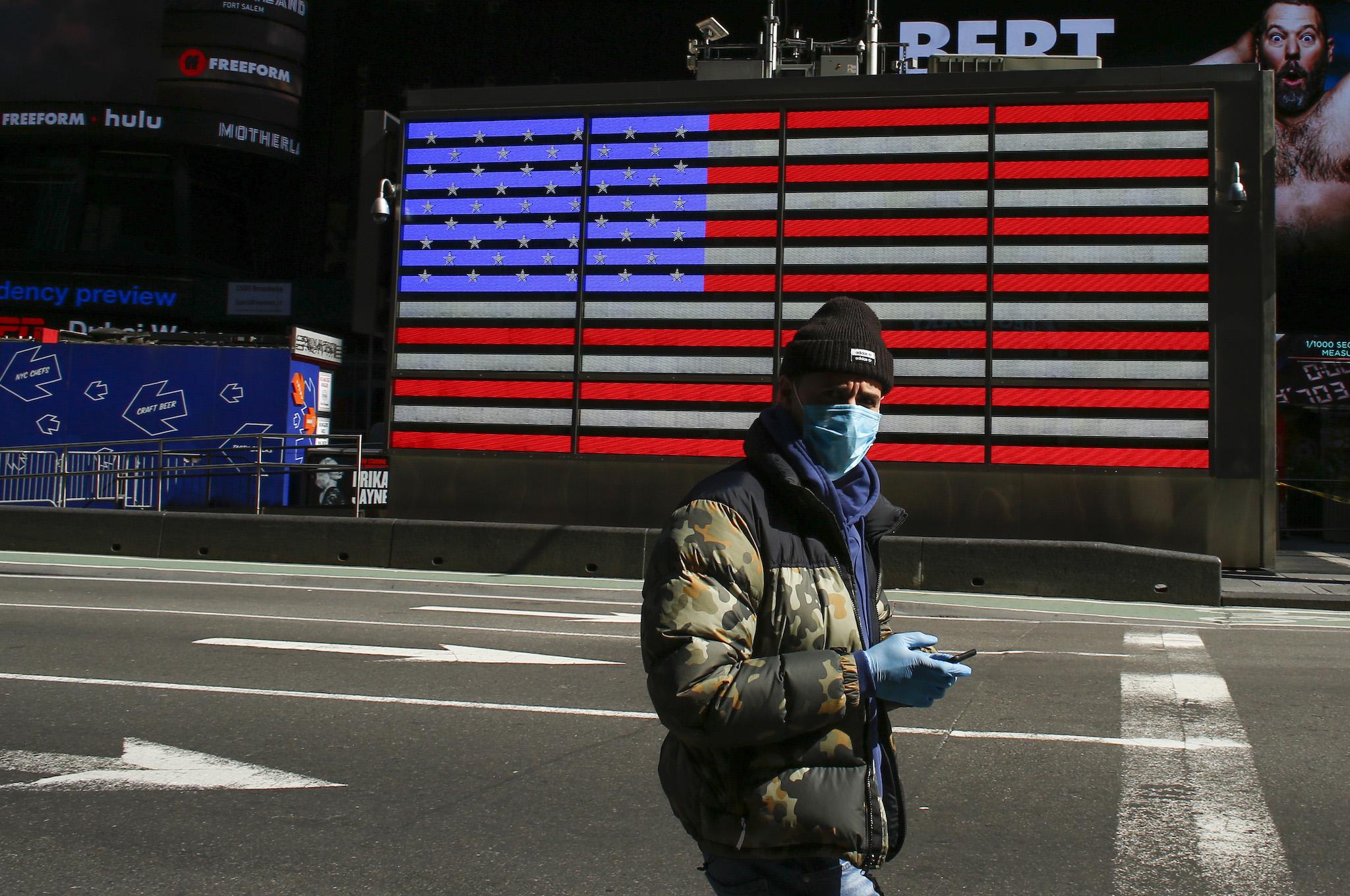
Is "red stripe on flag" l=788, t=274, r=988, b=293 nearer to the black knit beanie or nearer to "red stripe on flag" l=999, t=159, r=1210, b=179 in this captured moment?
"red stripe on flag" l=999, t=159, r=1210, b=179

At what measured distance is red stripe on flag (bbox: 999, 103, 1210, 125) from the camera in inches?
603

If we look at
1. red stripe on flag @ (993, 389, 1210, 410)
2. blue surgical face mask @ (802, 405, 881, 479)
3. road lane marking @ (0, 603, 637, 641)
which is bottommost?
road lane marking @ (0, 603, 637, 641)

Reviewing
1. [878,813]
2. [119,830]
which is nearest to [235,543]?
[119,830]

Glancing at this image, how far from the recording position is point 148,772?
5.61 metres

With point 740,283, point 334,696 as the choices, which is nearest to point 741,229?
point 740,283

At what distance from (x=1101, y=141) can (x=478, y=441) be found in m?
9.69

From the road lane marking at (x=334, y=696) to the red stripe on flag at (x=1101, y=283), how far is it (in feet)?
33.9

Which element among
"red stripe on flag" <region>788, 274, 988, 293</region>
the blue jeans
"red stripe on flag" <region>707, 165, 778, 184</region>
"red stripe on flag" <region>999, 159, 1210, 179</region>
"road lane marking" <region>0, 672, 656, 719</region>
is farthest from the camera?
"red stripe on flag" <region>707, 165, 778, 184</region>

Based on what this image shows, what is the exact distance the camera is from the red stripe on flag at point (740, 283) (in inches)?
641

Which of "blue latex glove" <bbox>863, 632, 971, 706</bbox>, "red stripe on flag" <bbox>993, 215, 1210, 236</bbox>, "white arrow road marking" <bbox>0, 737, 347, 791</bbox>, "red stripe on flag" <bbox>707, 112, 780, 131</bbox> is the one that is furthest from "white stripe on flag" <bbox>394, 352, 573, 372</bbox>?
"blue latex glove" <bbox>863, 632, 971, 706</bbox>

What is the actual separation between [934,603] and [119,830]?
31.3ft

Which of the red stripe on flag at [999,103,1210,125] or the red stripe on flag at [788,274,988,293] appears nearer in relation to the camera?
the red stripe on flag at [999,103,1210,125]

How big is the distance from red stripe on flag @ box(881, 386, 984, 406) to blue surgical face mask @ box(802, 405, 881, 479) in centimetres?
1319

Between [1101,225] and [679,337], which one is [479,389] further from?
[1101,225]
